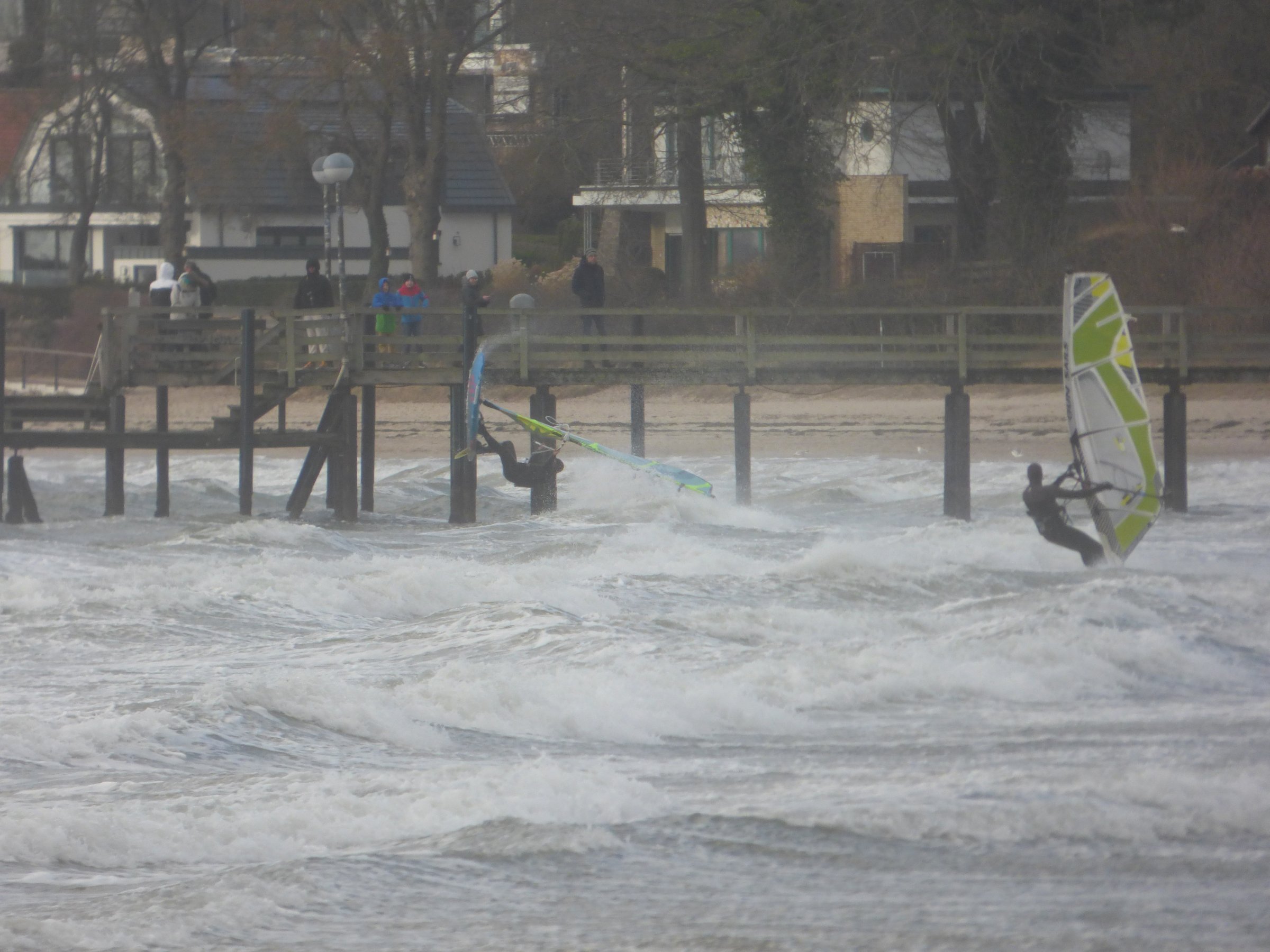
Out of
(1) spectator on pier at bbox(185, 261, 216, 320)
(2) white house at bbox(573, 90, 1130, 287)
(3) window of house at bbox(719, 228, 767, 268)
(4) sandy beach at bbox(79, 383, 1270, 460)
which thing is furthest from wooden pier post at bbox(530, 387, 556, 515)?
(3) window of house at bbox(719, 228, 767, 268)

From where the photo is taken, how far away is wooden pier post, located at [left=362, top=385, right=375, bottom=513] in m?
20.0

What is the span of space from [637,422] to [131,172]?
28.7 m

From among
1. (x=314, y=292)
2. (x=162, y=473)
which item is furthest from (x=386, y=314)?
(x=162, y=473)

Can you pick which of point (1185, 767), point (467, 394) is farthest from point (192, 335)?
point (1185, 767)

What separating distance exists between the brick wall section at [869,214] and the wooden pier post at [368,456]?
2078cm

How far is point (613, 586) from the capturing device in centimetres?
1402

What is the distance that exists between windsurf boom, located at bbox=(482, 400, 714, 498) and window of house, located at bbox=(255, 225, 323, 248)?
2836 centimetres

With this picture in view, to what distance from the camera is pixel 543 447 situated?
733 inches

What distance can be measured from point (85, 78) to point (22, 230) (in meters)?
14.6

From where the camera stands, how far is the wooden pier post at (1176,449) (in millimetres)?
18562

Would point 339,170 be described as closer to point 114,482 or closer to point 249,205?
point 114,482

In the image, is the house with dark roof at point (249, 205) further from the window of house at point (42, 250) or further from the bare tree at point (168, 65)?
the bare tree at point (168, 65)

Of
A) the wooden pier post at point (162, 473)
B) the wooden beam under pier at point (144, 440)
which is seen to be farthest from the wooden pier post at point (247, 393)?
the wooden pier post at point (162, 473)

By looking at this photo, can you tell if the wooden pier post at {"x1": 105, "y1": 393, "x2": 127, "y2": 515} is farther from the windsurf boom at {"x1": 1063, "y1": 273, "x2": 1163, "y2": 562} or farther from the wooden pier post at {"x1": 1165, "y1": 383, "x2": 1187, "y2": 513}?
the wooden pier post at {"x1": 1165, "y1": 383, "x2": 1187, "y2": 513}
